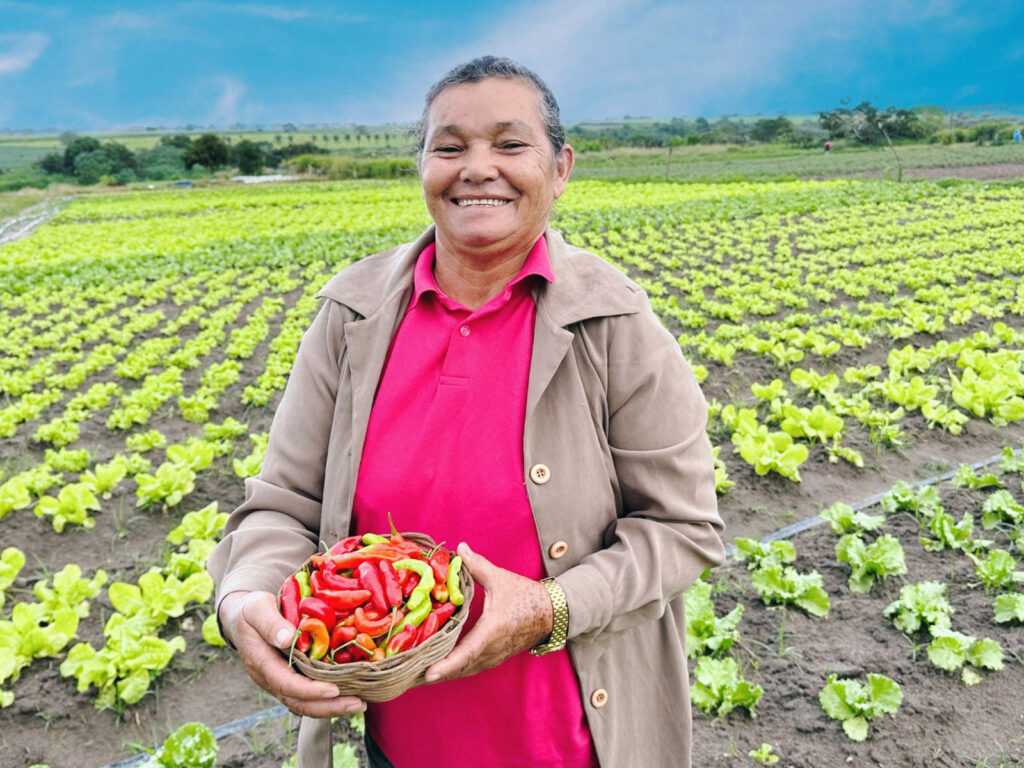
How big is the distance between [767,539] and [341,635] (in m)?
3.55

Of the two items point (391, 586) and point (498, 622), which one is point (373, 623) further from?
point (498, 622)

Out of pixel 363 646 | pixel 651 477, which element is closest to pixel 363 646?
pixel 363 646

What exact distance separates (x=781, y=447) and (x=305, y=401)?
4.22 metres

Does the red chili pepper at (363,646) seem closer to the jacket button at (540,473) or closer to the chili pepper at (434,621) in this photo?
the chili pepper at (434,621)

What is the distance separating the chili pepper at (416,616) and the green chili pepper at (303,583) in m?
0.21

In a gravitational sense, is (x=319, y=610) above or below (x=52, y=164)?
Result: below

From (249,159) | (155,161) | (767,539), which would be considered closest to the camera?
(767,539)

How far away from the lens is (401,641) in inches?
53.9

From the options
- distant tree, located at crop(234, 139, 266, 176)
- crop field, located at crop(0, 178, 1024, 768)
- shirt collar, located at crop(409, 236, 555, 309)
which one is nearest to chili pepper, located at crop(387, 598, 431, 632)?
shirt collar, located at crop(409, 236, 555, 309)

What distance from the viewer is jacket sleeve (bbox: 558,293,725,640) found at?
151 centimetres

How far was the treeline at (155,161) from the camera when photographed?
216 feet

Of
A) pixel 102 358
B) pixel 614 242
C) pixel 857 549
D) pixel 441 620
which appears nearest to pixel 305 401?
pixel 441 620

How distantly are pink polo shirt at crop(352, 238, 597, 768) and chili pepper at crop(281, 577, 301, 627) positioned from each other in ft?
0.86

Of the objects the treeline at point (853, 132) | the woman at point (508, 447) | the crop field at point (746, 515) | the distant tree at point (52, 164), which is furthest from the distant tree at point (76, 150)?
the woman at point (508, 447)
